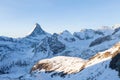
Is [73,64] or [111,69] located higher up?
[73,64]

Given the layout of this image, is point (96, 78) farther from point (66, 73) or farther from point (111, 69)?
point (66, 73)

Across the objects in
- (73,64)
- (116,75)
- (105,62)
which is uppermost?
(73,64)

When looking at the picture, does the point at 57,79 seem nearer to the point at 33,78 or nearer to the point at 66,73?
the point at 66,73

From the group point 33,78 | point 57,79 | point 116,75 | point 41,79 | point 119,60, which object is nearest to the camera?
point 116,75

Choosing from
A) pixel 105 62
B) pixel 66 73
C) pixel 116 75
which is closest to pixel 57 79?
pixel 66 73

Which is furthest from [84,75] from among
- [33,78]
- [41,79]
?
[33,78]

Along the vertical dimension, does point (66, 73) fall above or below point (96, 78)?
above

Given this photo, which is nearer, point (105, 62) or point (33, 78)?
point (105, 62)

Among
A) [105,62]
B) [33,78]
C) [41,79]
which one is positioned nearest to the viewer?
[105,62]

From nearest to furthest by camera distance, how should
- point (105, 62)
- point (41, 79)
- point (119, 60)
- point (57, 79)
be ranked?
point (119, 60), point (105, 62), point (57, 79), point (41, 79)
